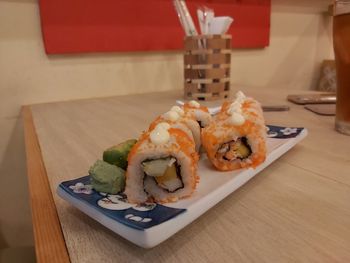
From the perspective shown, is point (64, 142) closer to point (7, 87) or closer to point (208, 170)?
point (208, 170)

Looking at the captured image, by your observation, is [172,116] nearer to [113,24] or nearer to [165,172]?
[165,172]

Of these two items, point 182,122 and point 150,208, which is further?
point 182,122

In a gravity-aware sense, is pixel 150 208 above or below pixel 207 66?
below

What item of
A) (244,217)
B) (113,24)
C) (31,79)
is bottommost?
(244,217)

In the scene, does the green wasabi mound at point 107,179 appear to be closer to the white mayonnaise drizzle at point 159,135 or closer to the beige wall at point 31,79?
the white mayonnaise drizzle at point 159,135

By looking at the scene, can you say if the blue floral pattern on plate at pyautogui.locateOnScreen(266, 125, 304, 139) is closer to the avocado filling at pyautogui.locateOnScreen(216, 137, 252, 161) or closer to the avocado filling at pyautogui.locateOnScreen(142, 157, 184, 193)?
the avocado filling at pyautogui.locateOnScreen(216, 137, 252, 161)

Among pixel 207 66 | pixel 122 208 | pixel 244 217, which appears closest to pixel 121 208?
pixel 122 208
